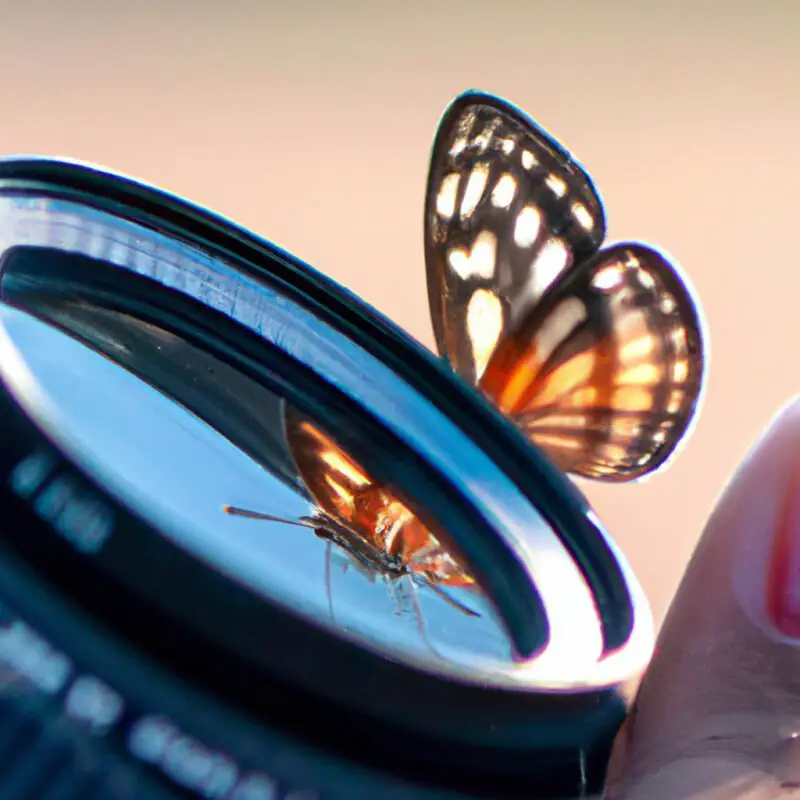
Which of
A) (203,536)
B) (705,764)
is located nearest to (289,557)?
(203,536)

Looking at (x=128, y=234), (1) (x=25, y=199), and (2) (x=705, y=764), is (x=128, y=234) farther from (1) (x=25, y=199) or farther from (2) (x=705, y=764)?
(2) (x=705, y=764)

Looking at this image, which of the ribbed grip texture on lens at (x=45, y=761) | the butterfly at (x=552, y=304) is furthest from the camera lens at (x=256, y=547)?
the butterfly at (x=552, y=304)

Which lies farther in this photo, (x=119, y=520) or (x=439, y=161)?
(x=439, y=161)

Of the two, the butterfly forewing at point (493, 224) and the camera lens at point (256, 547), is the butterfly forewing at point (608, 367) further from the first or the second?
the camera lens at point (256, 547)

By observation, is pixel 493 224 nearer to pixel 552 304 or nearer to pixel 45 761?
pixel 552 304

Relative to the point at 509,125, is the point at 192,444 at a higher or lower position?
lower

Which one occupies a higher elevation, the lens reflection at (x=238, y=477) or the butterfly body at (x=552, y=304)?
the butterfly body at (x=552, y=304)
